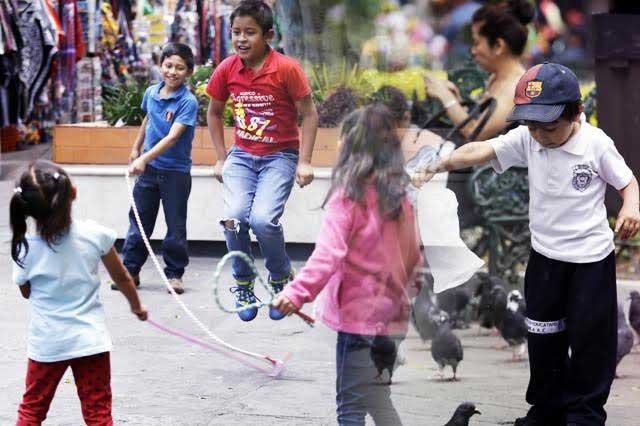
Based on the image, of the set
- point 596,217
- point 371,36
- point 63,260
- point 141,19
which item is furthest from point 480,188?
point 141,19

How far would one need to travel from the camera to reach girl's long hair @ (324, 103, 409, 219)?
4.07 metres

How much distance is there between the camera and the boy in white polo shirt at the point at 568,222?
4.57 m

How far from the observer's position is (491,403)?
211 inches

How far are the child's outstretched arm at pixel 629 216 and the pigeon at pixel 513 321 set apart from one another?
5.43 feet

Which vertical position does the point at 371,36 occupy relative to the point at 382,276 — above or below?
above

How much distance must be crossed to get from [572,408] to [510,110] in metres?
1.25

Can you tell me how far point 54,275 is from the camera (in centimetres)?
412

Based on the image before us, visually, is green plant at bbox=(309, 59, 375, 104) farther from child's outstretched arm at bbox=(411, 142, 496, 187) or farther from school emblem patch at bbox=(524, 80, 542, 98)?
school emblem patch at bbox=(524, 80, 542, 98)

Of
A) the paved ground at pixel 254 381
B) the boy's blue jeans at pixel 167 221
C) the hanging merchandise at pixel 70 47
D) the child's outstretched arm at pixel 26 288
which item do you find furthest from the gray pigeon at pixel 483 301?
the hanging merchandise at pixel 70 47

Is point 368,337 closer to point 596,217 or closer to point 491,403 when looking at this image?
point 596,217

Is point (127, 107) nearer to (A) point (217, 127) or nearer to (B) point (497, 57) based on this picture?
(A) point (217, 127)

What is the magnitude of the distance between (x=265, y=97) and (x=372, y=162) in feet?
6.04

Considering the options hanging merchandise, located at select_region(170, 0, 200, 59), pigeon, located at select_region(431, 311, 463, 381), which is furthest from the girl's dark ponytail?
hanging merchandise, located at select_region(170, 0, 200, 59)

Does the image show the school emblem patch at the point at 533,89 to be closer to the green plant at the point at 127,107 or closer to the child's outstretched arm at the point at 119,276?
the child's outstretched arm at the point at 119,276
